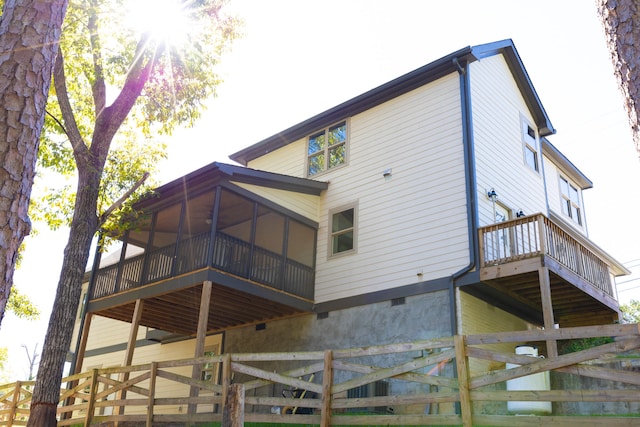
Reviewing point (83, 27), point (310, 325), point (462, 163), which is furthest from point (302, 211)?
point (83, 27)

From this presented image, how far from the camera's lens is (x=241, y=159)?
20.5 metres

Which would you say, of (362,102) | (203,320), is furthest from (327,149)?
(203,320)

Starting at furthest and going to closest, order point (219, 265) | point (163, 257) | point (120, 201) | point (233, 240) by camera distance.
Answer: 1. point (163, 257)
2. point (233, 240)
3. point (219, 265)
4. point (120, 201)

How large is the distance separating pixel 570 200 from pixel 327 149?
951 centimetres

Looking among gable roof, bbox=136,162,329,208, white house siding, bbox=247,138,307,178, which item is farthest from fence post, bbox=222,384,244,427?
white house siding, bbox=247,138,307,178

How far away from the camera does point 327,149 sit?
17500 millimetres

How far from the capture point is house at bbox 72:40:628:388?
13188 millimetres

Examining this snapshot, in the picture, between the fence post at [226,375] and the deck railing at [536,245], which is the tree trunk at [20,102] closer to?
the fence post at [226,375]

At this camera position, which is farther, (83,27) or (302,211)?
(302,211)

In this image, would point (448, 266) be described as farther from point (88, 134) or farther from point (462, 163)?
point (88, 134)

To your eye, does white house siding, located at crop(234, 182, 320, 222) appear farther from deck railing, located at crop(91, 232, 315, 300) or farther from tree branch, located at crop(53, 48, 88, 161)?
tree branch, located at crop(53, 48, 88, 161)

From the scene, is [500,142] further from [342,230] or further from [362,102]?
[342,230]

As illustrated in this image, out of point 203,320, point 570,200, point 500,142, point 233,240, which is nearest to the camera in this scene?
point 203,320

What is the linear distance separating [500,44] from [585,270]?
6.83 metres
